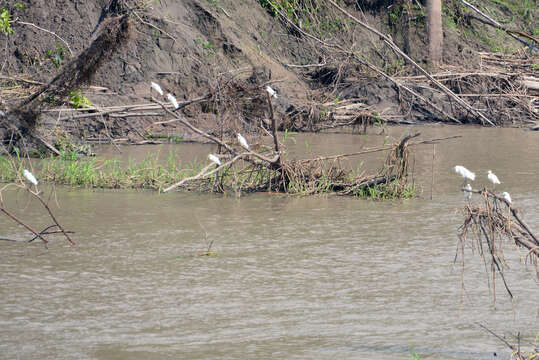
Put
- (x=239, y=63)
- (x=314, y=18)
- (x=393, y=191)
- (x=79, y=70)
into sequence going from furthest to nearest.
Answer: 1. (x=314, y=18)
2. (x=239, y=63)
3. (x=393, y=191)
4. (x=79, y=70)

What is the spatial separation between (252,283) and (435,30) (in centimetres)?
1255

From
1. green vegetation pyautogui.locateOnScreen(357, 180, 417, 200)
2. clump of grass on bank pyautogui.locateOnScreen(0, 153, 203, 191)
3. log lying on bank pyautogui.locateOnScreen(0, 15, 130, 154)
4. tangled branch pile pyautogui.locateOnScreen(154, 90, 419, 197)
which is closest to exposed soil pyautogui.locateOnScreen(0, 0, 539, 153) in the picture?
clump of grass on bank pyautogui.locateOnScreen(0, 153, 203, 191)

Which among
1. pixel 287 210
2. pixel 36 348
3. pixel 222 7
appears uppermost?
pixel 222 7

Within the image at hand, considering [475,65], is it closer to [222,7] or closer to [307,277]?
[222,7]

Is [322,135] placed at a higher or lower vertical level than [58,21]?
lower

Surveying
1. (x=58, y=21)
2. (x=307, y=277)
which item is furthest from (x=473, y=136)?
(x=307, y=277)

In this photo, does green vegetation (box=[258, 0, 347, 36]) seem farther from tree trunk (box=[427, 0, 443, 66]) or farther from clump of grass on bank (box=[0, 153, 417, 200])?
clump of grass on bank (box=[0, 153, 417, 200])

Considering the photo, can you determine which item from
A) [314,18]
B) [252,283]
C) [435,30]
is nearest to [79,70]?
[252,283]

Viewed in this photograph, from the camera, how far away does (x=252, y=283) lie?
4.92m

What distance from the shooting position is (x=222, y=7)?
608 inches

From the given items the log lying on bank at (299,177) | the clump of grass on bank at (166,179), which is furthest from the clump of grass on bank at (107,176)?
the log lying on bank at (299,177)

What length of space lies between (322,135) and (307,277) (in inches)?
309

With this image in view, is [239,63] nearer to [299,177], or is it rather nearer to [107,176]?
[107,176]

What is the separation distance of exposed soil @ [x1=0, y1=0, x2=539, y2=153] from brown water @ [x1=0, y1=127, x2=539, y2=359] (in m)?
4.28
